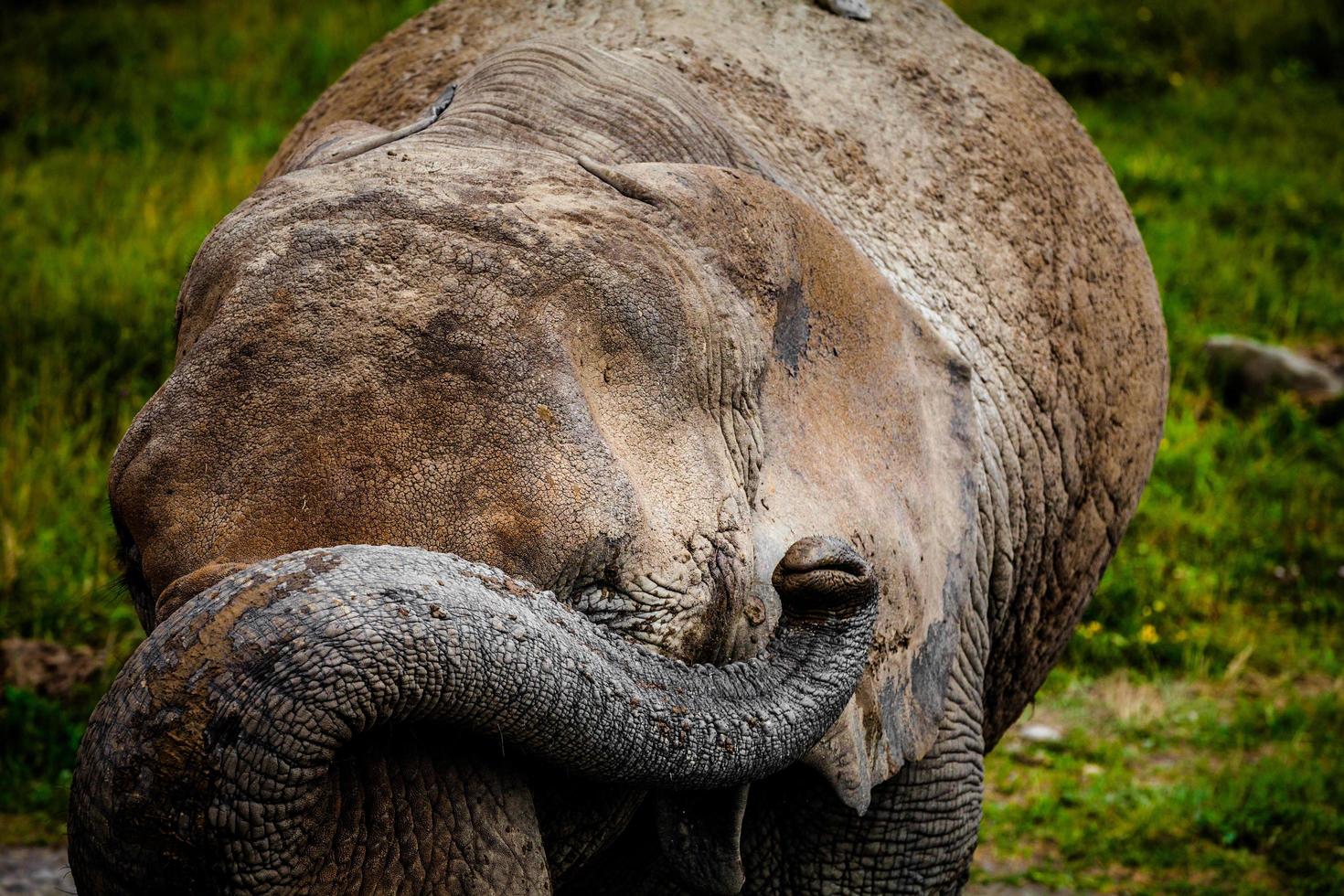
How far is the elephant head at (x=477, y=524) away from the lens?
171 cm

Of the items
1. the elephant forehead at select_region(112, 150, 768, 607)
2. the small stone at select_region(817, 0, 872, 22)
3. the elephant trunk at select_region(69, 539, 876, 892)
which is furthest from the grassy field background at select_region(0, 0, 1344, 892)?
the small stone at select_region(817, 0, 872, 22)

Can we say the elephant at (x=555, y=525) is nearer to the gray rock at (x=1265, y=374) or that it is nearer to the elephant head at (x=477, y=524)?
the elephant head at (x=477, y=524)

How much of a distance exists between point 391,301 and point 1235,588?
631 cm

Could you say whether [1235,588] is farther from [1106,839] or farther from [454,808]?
[454,808]

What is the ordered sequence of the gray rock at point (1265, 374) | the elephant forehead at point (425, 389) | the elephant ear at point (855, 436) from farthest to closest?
the gray rock at point (1265, 374) < the elephant ear at point (855, 436) < the elephant forehead at point (425, 389)

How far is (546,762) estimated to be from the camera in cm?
194

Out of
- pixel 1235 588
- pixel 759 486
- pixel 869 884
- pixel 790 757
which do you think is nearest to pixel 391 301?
pixel 759 486

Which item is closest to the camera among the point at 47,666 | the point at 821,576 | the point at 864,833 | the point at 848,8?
the point at 821,576

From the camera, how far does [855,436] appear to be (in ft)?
8.51

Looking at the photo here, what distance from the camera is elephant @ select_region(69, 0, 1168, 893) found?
1.73m

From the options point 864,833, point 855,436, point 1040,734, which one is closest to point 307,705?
point 855,436

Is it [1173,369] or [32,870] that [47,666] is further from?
[1173,369]

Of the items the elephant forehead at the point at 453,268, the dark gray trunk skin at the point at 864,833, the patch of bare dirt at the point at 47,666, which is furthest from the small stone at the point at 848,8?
the patch of bare dirt at the point at 47,666

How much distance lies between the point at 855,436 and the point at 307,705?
1190 mm
